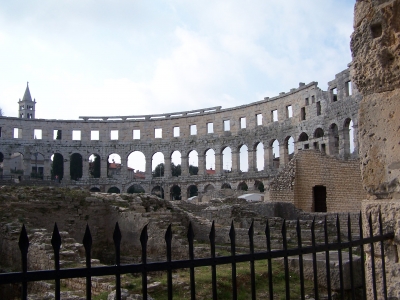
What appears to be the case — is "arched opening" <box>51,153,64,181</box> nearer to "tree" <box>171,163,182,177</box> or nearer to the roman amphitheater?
the roman amphitheater

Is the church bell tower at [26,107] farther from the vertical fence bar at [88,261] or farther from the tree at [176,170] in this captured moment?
the vertical fence bar at [88,261]

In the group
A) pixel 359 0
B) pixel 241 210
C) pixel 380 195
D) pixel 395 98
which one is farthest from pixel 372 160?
pixel 241 210

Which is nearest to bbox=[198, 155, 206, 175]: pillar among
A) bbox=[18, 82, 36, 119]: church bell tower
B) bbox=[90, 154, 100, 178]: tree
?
bbox=[90, 154, 100, 178]: tree

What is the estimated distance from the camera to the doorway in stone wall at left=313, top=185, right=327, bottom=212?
69.5ft

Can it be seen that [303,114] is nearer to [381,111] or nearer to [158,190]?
[158,190]

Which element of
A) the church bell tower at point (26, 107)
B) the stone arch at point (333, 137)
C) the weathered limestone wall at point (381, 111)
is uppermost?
the church bell tower at point (26, 107)

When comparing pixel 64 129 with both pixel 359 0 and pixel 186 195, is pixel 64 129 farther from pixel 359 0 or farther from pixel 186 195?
pixel 359 0

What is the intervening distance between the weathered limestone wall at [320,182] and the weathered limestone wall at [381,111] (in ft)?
55.1

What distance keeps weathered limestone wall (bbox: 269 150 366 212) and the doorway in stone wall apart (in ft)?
2.00

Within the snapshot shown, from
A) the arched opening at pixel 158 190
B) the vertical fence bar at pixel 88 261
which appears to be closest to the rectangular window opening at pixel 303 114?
the arched opening at pixel 158 190

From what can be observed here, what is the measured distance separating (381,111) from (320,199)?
1892cm

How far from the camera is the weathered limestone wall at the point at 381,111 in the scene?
Result: 10.2ft

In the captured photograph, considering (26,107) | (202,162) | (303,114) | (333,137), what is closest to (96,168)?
(202,162)

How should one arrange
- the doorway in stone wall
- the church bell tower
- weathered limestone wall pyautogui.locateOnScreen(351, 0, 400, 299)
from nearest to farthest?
1. weathered limestone wall pyautogui.locateOnScreen(351, 0, 400, 299)
2. the doorway in stone wall
3. the church bell tower
